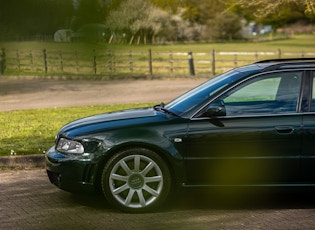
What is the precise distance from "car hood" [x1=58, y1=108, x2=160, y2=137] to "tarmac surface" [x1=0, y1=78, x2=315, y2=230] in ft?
2.43

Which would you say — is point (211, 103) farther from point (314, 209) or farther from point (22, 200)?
point (22, 200)

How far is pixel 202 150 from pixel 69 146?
132 cm

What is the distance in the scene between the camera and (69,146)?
609cm

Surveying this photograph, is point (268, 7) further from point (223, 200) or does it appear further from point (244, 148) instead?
point (223, 200)

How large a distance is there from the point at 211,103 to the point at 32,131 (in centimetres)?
588

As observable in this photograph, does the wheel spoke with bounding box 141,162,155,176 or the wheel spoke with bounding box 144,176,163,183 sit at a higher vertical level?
the wheel spoke with bounding box 141,162,155,176

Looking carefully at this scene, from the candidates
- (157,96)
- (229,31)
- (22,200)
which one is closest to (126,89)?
(157,96)

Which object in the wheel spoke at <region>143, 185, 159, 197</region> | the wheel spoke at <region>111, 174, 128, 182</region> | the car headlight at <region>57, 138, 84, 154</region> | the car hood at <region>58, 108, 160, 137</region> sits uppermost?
the car hood at <region>58, 108, 160, 137</region>

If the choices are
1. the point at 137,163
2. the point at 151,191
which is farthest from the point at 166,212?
the point at 137,163

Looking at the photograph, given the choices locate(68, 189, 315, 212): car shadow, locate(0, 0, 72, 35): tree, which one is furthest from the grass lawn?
locate(0, 0, 72, 35): tree

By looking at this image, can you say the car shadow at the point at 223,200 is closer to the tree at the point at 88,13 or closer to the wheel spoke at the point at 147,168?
the wheel spoke at the point at 147,168

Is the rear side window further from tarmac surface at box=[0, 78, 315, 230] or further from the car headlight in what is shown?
the car headlight

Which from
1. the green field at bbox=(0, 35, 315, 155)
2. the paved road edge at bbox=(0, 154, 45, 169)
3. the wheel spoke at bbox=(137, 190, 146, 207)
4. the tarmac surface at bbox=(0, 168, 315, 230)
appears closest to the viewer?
the tarmac surface at bbox=(0, 168, 315, 230)

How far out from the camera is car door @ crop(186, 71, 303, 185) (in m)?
5.81
